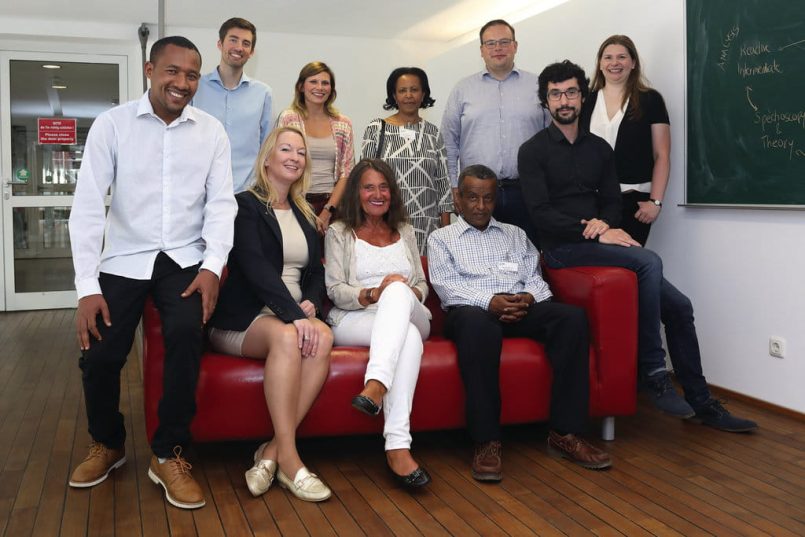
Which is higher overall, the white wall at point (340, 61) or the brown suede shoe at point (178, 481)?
the white wall at point (340, 61)

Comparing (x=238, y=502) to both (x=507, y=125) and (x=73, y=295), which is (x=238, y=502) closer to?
(x=507, y=125)

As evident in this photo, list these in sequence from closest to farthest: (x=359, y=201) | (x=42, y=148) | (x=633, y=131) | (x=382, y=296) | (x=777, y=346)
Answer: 1. (x=382, y=296)
2. (x=359, y=201)
3. (x=777, y=346)
4. (x=633, y=131)
5. (x=42, y=148)

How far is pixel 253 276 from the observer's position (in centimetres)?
276

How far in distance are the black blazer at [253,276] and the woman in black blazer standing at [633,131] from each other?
5.82 feet

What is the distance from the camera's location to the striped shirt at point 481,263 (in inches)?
126

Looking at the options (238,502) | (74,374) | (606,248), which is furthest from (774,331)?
(74,374)

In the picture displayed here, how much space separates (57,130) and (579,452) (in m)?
5.93

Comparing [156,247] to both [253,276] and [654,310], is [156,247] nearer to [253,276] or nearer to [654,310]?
[253,276]

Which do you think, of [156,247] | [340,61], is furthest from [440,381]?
[340,61]

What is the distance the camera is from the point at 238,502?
8.32ft

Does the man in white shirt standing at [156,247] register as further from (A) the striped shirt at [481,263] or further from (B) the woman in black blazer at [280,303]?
(A) the striped shirt at [481,263]

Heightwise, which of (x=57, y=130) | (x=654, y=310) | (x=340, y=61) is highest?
(x=340, y=61)

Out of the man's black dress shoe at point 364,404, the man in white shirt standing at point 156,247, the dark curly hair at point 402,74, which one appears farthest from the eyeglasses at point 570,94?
the man's black dress shoe at point 364,404

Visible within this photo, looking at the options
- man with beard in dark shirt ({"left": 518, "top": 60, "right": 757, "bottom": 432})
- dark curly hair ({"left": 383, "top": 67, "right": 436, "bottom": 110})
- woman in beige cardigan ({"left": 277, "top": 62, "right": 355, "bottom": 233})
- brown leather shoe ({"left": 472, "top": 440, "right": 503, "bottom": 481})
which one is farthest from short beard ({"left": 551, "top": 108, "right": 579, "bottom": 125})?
brown leather shoe ({"left": 472, "top": 440, "right": 503, "bottom": 481})
